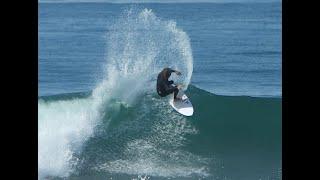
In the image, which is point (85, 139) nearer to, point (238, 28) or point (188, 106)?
point (188, 106)

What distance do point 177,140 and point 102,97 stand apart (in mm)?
2041

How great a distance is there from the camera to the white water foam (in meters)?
14.6

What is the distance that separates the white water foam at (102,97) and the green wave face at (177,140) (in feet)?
0.20

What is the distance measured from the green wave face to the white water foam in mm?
61

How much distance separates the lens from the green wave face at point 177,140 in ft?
46.9

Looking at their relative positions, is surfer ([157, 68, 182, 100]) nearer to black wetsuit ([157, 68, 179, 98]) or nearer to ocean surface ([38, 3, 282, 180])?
black wetsuit ([157, 68, 179, 98])

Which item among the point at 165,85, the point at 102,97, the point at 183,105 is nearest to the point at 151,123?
the point at 183,105

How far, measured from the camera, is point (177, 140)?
14.9 meters

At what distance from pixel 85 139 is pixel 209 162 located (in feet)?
7.48

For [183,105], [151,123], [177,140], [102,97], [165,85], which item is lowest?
[177,140]

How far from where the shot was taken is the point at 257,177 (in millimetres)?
14289

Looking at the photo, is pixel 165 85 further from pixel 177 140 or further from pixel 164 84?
pixel 177 140
